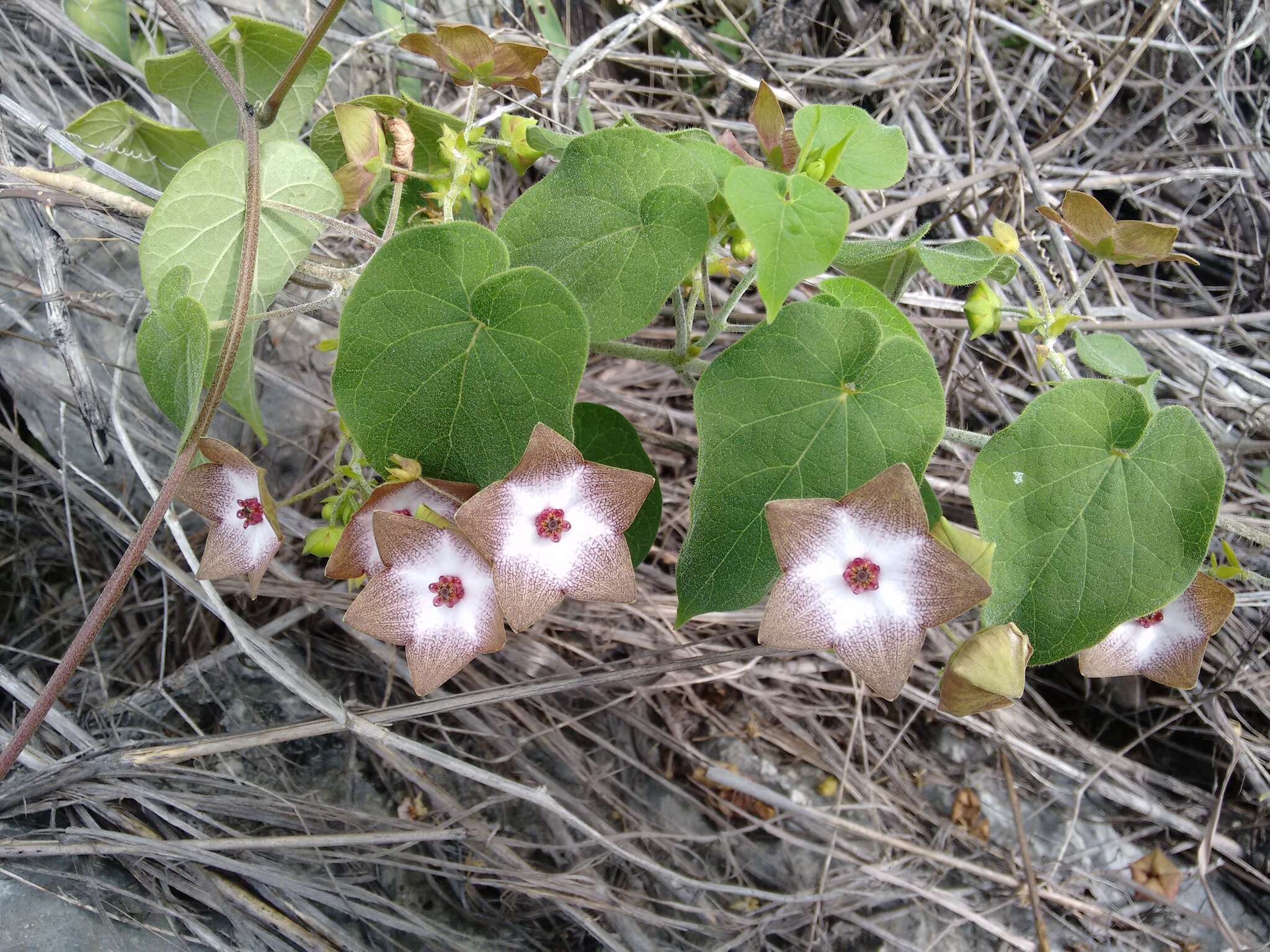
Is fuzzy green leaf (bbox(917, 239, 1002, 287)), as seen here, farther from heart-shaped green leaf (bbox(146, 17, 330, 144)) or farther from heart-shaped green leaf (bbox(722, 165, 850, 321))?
heart-shaped green leaf (bbox(146, 17, 330, 144))

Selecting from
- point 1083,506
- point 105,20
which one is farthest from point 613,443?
point 105,20

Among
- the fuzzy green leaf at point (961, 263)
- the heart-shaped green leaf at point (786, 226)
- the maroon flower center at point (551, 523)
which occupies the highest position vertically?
the heart-shaped green leaf at point (786, 226)

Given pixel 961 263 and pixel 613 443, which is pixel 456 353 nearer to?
pixel 613 443

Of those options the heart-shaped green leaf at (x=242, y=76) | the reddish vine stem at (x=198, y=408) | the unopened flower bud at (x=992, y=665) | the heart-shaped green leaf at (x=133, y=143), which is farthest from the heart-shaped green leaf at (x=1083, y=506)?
the heart-shaped green leaf at (x=133, y=143)

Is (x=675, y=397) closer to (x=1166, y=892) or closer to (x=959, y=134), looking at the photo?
(x=959, y=134)

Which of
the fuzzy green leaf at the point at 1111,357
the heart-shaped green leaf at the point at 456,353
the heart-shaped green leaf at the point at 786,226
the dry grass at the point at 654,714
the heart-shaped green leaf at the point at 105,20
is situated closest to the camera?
the heart-shaped green leaf at the point at 786,226

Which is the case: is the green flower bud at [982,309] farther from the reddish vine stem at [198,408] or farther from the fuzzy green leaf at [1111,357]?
the reddish vine stem at [198,408]

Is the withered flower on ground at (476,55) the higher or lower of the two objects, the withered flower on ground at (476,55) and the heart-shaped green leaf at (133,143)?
the higher

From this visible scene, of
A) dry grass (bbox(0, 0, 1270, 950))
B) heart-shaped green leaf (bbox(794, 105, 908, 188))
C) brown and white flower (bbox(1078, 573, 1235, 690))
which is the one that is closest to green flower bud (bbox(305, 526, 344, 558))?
dry grass (bbox(0, 0, 1270, 950))

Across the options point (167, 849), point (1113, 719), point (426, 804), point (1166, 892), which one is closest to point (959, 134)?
point (1113, 719)
